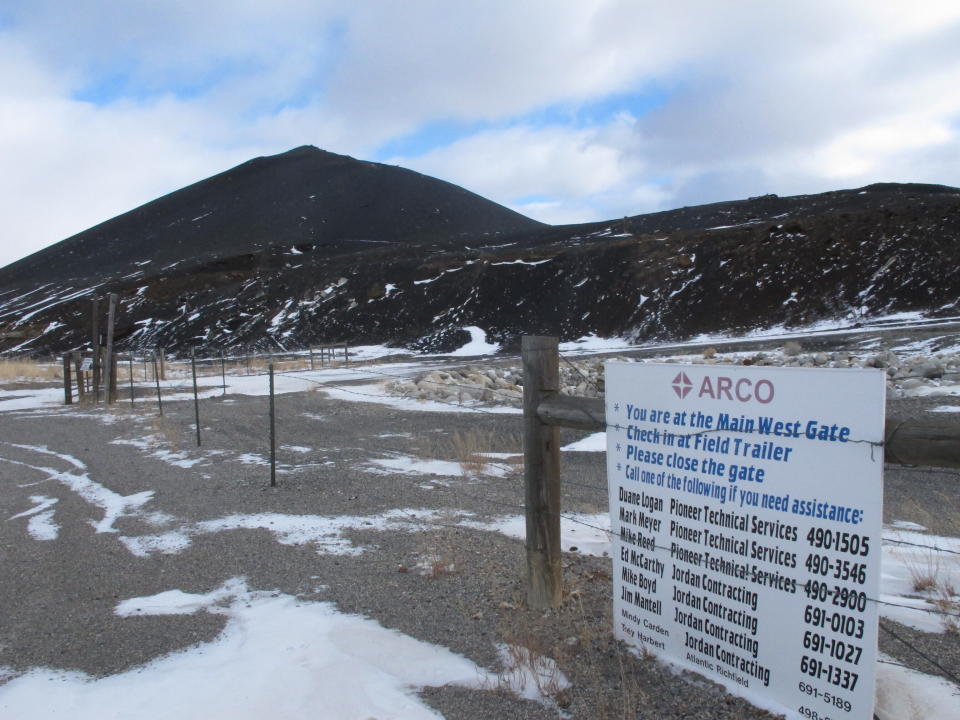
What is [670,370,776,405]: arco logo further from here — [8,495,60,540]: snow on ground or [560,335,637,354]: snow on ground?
[560,335,637,354]: snow on ground

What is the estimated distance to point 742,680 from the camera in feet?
10.1

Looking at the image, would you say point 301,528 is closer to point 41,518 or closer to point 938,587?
point 41,518

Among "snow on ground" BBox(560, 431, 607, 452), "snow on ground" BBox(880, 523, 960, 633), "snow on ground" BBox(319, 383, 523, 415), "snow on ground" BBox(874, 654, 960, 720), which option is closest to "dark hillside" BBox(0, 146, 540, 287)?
"snow on ground" BBox(319, 383, 523, 415)

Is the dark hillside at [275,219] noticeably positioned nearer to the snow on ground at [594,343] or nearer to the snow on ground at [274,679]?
the snow on ground at [594,343]

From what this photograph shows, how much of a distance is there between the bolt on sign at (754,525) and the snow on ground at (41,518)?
16.5 ft

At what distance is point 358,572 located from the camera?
4977 mm

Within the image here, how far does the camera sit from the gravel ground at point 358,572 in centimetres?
338

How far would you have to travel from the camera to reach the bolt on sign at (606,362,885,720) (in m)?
2.65

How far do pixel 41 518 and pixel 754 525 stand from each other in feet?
21.2

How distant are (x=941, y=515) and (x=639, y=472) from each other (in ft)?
16.2

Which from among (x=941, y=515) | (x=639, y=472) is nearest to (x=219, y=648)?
(x=639, y=472)

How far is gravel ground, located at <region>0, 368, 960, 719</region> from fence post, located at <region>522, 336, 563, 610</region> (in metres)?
0.18

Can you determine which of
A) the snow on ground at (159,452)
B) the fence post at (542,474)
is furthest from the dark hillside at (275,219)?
the fence post at (542,474)

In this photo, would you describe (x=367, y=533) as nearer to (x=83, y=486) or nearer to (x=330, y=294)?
(x=83, y=486)
